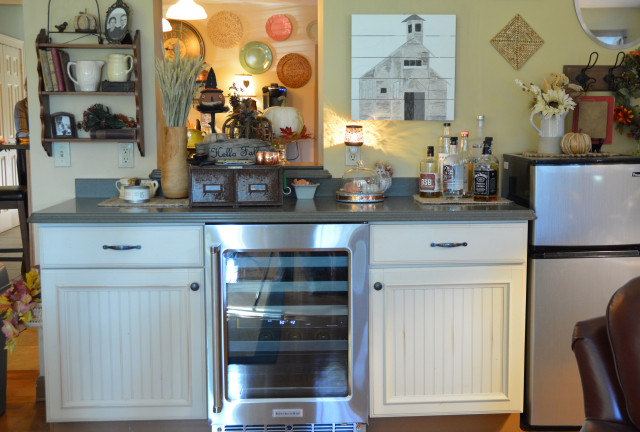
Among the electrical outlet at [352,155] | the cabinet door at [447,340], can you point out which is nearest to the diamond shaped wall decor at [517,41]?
the electrical outlet at [352,155]

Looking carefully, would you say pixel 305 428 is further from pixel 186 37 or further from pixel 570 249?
pixel 186 37

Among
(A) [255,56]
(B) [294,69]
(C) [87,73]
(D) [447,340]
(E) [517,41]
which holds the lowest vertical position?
(D) [447,340]

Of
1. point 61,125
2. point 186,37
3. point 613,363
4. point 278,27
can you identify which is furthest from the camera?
point 278,27

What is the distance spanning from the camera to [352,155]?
10.6 feet

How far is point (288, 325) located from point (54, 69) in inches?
59.2

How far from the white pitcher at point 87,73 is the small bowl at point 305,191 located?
3.25 feet

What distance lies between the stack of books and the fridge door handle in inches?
42.4

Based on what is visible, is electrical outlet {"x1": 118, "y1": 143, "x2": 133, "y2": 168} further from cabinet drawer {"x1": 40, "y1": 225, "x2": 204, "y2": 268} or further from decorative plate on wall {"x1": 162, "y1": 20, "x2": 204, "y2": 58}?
decorative plate on wall {"x1": 162, "y1": 20, "x2": 204, "y2": 58}

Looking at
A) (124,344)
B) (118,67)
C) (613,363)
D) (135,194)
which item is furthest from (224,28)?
(613,363)

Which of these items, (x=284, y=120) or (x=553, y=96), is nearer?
(x=553, y=96)

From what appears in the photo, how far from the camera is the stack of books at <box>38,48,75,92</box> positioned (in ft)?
9.88

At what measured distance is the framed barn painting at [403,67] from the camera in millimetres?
3152

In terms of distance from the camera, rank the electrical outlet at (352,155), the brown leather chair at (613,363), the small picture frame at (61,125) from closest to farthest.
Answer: the brown leather chair at (613,363), the small picture frame at (61,125), the electrical outlet at (352,155)

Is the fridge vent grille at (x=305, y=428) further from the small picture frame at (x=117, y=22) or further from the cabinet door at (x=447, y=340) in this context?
the small picture frame at (x=117, y=22)
